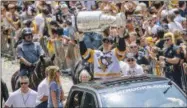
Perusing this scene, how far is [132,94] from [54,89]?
8.54 feet

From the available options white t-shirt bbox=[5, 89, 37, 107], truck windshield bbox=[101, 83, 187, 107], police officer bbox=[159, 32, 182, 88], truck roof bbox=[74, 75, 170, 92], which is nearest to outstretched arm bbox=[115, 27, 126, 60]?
police officer bbox=[159, 32, 182, 88]

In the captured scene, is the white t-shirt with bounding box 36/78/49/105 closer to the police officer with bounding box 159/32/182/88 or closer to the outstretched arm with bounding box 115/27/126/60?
the outstretched arm with bounding box 115/27/126/60

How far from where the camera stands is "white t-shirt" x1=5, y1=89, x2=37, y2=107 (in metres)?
11.6

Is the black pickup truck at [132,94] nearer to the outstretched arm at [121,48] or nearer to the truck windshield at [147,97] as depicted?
the truck windshield at [147,97]

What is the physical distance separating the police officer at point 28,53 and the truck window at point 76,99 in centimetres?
411

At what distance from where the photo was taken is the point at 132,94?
8.93 meters

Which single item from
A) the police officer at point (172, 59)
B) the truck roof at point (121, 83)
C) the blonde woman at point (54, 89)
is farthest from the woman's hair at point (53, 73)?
the police officer at point (172, 59)

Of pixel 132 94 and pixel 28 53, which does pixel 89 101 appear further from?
pixel 28 53

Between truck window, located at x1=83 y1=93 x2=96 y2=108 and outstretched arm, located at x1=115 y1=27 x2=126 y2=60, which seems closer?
truck window, located at x1=83 y1=93 x2=96 y2=108

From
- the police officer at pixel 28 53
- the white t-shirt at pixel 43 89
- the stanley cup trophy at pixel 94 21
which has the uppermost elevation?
the stanley cup trophy at pixel 94 21

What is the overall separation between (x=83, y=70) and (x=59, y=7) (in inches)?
354

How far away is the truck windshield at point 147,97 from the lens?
8.73m

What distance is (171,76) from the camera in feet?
44.4

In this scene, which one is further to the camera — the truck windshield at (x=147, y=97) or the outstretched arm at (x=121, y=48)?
the outstretched arm at (x=121, y=48)
